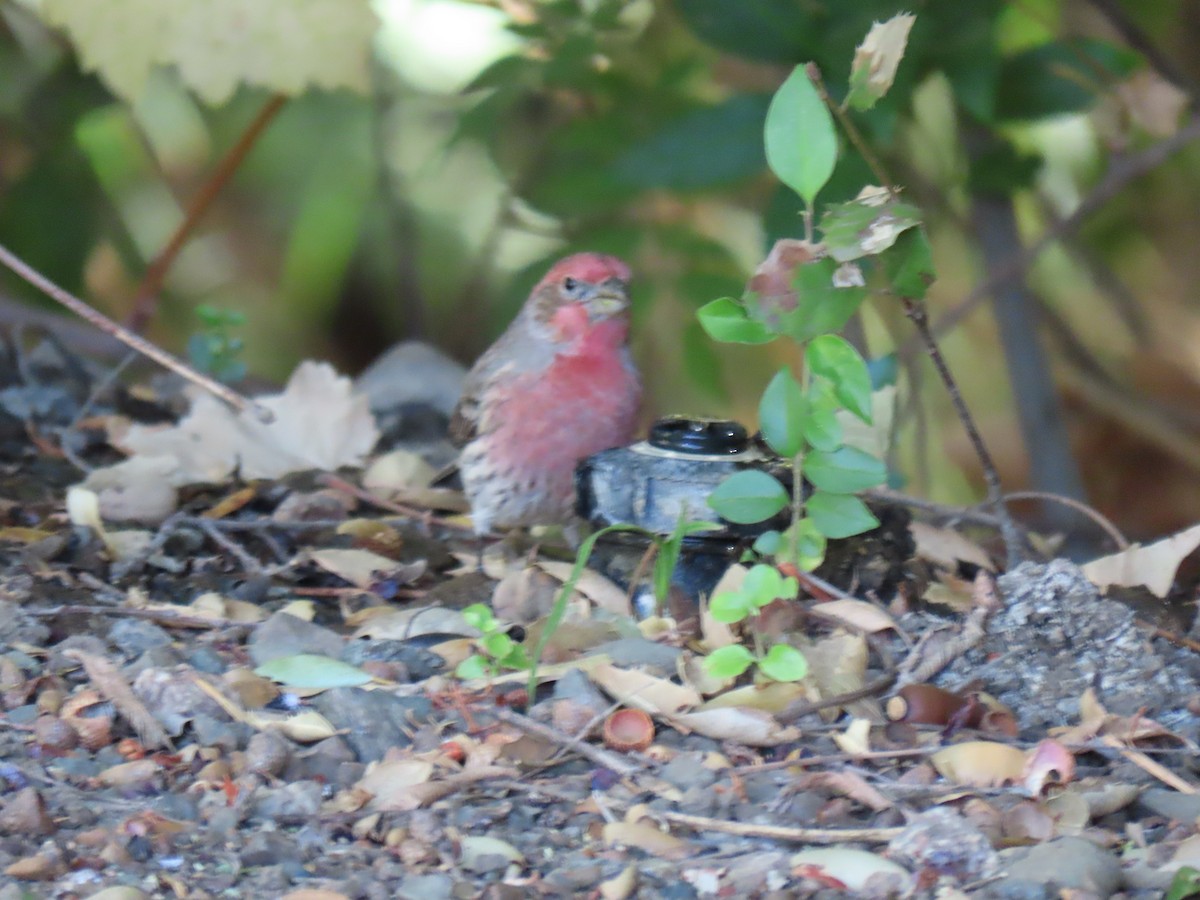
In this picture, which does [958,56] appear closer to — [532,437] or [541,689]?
[532,437]

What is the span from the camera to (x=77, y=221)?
3.96 m

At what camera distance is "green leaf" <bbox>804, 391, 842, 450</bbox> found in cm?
195

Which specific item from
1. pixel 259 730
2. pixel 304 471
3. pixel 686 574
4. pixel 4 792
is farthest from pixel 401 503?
pixel 4 792

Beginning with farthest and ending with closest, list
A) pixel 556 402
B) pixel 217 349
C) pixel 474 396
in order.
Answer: pixel 217 349, pixel 474 396, pixel 556 402

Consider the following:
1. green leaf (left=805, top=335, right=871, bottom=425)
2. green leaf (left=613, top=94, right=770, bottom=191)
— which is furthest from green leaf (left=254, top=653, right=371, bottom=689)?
green leaf (left=613, top=94, right=770, bottom=191)

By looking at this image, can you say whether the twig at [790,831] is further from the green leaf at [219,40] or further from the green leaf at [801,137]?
the green leaf at [219,40]

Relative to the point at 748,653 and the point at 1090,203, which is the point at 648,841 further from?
the point at 1090,203

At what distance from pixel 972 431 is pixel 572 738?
0.77 metres

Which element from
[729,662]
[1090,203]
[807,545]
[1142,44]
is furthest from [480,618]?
[1142,44]

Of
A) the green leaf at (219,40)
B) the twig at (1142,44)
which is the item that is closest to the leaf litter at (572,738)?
the green leaf at (219,40)

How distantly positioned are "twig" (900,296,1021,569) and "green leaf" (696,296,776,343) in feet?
0.83

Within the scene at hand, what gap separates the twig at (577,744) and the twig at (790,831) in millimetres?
111

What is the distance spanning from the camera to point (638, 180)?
295cm

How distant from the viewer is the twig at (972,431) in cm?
206
